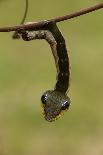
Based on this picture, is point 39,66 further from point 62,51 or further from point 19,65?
point 62,51

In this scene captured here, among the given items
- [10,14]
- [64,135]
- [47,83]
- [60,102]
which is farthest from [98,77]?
[60,102]

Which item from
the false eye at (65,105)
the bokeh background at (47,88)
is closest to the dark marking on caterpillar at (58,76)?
the false eye at (65,105)

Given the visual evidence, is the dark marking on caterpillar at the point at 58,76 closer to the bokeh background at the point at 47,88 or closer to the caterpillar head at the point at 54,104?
the caterpillar head at the point at 54,104

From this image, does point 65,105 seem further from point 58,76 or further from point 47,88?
point 47,88

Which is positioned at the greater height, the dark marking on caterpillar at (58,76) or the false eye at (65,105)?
the dark marking on caterpillar at (58,76)

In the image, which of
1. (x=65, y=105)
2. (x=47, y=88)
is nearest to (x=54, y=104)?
(x=65, y=105)

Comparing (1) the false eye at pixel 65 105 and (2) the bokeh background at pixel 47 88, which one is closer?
(1) the false eye at pixel 65 105
